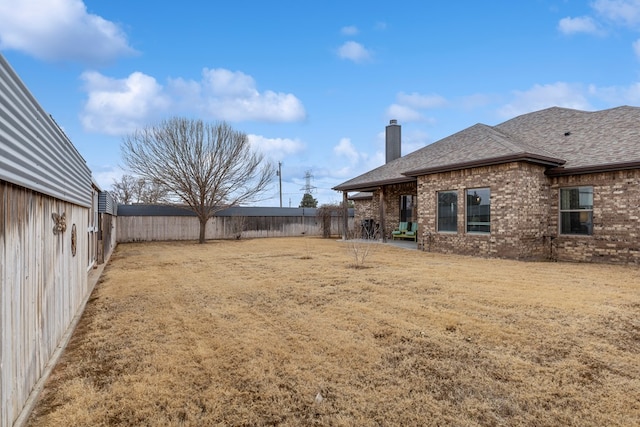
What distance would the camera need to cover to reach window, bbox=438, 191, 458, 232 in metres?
11.4

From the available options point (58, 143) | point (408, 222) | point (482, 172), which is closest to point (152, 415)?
point (58, 143)

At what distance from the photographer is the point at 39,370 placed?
9.53 ft

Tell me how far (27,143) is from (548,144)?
44.9ft

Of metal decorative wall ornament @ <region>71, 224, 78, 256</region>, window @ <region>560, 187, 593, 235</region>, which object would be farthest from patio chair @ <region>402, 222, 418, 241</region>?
metal decorative wall ornament @ <region>71, 224, 78, 256</region>

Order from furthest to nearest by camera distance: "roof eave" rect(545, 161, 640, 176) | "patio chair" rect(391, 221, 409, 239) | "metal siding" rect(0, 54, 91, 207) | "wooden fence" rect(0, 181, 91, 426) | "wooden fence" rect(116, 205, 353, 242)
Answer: "wooden fence" rect(116, 205, 353, 242)
"patio chair" rect(391, 221, 409, 239)
"roof eave" rect(545, 161, 640, 176)
"wooden fence" rect(0, 181, 91, 426)
"metal siding" rect(0, 54, 91, 207)

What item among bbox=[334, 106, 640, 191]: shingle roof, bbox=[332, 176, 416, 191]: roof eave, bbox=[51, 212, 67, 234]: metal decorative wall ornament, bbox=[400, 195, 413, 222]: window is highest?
bbox=[334, 106, 640, 191]: shingle roof

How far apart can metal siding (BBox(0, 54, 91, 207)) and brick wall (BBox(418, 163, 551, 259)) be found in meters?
10.1

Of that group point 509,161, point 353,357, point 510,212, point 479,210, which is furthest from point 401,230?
point 353,357

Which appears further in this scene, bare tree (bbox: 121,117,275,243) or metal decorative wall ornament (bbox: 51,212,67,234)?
bare tree (bbox: 121,117,275,243)

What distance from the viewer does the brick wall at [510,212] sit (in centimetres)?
973

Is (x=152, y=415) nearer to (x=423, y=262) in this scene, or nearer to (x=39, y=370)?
(x=39, y=370)

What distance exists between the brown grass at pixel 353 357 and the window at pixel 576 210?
371 centimetres

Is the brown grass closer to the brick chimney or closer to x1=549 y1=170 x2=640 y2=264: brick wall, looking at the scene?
x1=549 y1=170 x2=640 y2=264: brick wall

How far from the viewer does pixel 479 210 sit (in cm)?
1073
